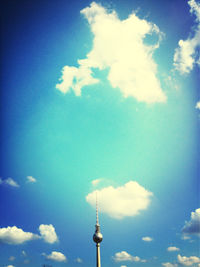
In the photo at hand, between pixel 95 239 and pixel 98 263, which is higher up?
pixel 95 239

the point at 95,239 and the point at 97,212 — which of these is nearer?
the point at 95,239

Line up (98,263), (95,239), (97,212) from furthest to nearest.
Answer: (97,212) → (95,239) → (98,263)

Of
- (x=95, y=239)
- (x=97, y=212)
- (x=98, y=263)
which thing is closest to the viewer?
(x=98, y=263)

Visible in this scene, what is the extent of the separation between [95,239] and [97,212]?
1872cm

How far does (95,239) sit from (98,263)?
46.6 ft

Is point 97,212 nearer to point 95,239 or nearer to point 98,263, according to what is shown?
point 95,239

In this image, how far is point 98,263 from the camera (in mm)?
136000

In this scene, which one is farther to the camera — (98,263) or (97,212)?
(97,212)

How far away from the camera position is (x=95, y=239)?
14700cm

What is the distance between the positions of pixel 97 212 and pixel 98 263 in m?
32.8

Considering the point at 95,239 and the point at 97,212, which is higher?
the point at 97,212

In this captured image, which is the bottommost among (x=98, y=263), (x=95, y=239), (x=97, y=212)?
(x=98, y=263)

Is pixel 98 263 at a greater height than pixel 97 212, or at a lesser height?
lesser

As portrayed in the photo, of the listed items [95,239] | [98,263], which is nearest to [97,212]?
[95,239]
